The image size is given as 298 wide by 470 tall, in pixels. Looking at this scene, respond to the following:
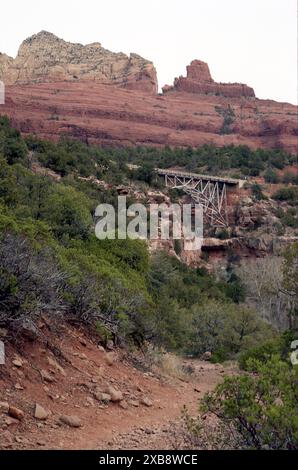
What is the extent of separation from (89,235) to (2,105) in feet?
180

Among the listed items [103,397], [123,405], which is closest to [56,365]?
[103,397]

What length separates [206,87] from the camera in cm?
10112

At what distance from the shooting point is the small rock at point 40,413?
6.48m

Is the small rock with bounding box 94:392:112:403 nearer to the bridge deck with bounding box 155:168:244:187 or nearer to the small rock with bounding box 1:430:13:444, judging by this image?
the small rock with bounding box 1:430:13:444

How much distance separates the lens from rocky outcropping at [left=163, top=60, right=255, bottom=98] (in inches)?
3969

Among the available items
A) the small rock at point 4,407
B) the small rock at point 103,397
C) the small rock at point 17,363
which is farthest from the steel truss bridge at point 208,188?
the small rock at point 4,407

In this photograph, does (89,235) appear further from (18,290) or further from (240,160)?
(240,160)

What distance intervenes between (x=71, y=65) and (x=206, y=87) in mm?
25362

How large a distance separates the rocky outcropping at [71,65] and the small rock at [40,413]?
92.5m

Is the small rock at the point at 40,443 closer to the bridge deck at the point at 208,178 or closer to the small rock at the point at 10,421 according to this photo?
the small rock at the point at 10,421

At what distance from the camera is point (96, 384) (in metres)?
8.32
